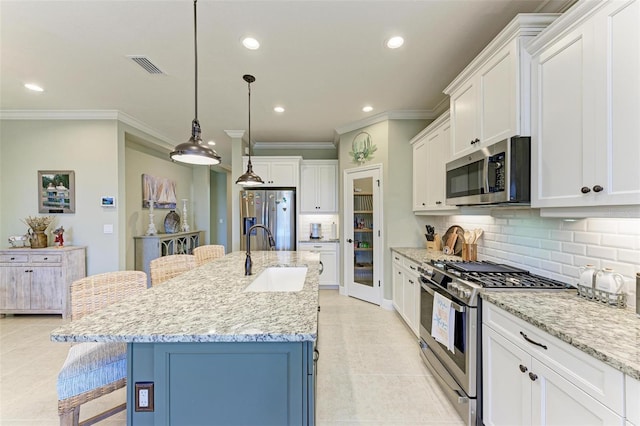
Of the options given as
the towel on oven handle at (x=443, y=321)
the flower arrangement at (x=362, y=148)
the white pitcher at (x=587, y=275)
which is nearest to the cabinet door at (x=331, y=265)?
the flower arrangement at (x=362, y=148)

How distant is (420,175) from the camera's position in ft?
11.2

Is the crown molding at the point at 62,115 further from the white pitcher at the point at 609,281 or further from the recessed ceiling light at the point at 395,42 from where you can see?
the white pitcher at the point at 609,281

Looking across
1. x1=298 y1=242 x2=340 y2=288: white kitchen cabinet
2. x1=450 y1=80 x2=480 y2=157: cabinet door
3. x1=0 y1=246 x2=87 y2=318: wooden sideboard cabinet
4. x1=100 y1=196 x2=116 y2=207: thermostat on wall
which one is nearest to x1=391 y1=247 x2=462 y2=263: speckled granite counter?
x1=450 y1=80 x2=480 y2=157: cabinet door

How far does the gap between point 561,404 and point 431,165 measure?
2.43 meters

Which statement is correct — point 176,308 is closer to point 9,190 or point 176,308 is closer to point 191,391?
point 191,391

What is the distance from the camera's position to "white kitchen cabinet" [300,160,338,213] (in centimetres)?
500

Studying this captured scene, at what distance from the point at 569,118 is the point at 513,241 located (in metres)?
1.14

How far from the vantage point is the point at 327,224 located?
17.2ft

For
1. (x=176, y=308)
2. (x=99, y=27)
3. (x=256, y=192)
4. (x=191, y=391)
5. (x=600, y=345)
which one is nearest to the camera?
(x=600, y=345)

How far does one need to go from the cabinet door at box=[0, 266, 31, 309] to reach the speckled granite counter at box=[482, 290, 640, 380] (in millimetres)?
5127

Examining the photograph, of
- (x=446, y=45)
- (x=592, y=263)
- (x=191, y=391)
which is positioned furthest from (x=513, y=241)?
(x=191, y=391)

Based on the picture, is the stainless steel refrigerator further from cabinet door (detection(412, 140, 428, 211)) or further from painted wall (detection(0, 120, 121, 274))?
cabinet door (detection(412, 140, 428, 211))

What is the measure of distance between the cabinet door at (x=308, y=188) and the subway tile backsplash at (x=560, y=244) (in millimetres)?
2962

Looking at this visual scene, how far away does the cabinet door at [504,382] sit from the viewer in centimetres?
129
